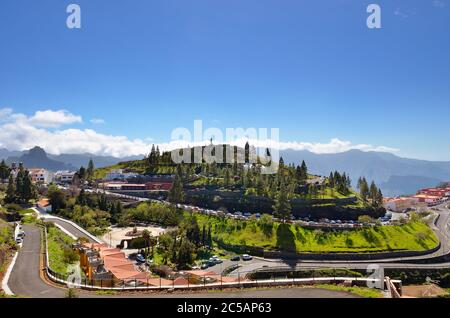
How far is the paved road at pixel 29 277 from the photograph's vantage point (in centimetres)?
2792

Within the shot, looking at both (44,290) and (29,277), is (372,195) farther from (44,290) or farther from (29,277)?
(44,290)

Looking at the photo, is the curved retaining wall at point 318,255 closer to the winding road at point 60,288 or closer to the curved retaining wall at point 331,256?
the curved retaining wall at point 331,256

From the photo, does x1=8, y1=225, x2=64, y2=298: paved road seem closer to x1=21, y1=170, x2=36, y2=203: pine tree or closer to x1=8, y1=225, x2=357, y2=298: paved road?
x1=8, y1=225, x2=357, y2=298: paved road

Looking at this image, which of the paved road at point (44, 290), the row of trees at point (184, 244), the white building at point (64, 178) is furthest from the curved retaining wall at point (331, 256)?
the white building at point (64, 178)

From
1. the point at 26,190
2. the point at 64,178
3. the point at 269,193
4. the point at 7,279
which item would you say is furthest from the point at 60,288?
the point at 64,178

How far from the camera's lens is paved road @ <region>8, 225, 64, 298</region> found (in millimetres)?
27925

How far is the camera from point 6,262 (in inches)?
1518

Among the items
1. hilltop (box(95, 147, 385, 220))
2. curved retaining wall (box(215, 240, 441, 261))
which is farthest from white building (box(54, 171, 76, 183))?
curved retaining wall (box(215, 240, 441, 261))

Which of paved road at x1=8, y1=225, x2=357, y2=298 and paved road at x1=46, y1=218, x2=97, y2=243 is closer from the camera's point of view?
paved road at x1=8, y1=225, x2=357, y2=298

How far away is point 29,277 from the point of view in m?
33.0

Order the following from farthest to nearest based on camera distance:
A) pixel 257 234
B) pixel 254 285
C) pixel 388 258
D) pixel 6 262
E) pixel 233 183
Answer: pixel 233 183
pixel 257 234
pixel 388 258
pixel 6 262
pixel 254 285
